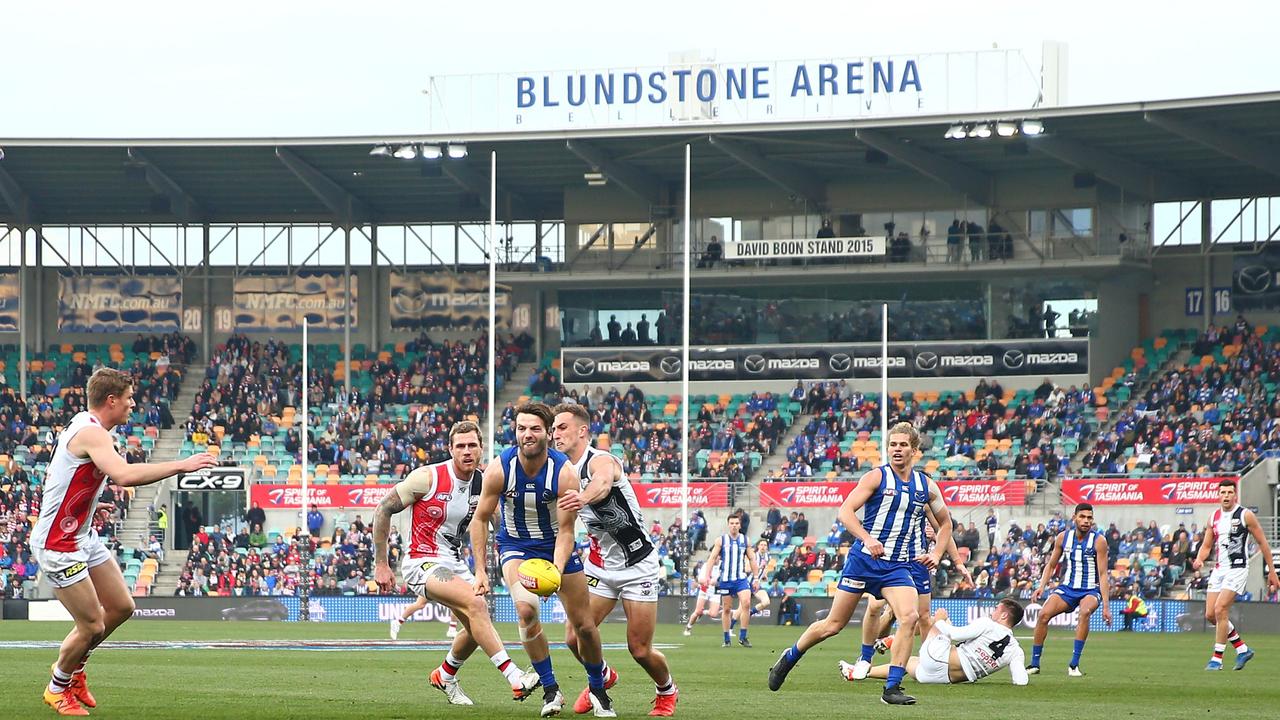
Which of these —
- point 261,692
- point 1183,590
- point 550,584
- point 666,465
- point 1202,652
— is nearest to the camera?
point 550,584

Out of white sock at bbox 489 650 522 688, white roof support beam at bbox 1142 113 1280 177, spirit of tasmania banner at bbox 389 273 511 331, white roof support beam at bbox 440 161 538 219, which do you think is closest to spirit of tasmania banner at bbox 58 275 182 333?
spirit of tasmania banner at bbox 389 273 511 331

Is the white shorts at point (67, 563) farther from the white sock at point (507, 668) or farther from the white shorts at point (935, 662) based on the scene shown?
the white shorts at point (935, 662)

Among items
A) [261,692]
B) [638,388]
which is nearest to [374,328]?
[638,388]

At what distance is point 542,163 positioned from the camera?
55.3 m

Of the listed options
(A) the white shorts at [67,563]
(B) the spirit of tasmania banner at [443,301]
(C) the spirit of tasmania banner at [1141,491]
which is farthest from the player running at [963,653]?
(B) the spirit of tasmania banner at [443,301]

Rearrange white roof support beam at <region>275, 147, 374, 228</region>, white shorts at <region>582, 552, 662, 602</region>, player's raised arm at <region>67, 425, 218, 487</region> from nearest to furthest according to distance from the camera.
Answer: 1. player's raised arm at <region>67, 425, 218, 487</region>
2. white shorts at <region>582, 552, 662, 602</region>
3. white roof support beam at <region>275, 147, 374, 228</region>

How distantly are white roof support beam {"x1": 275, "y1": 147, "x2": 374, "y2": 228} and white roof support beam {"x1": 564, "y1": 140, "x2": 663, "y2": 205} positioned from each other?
8620mm

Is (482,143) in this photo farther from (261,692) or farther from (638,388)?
(261,692)

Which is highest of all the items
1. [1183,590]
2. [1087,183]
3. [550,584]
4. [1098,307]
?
Result: [1087,183]

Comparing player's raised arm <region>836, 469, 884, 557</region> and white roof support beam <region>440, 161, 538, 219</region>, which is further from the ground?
white roof support beam <region>440, 161, 538, 219</region>

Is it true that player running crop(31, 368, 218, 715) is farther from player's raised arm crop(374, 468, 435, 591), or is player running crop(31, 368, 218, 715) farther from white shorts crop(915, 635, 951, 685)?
white shorts crop(915, 635, 951, 685)

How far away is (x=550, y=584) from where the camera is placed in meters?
12.1

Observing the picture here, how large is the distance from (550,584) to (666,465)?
126ft

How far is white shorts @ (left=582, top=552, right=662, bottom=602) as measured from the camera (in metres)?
13.1
